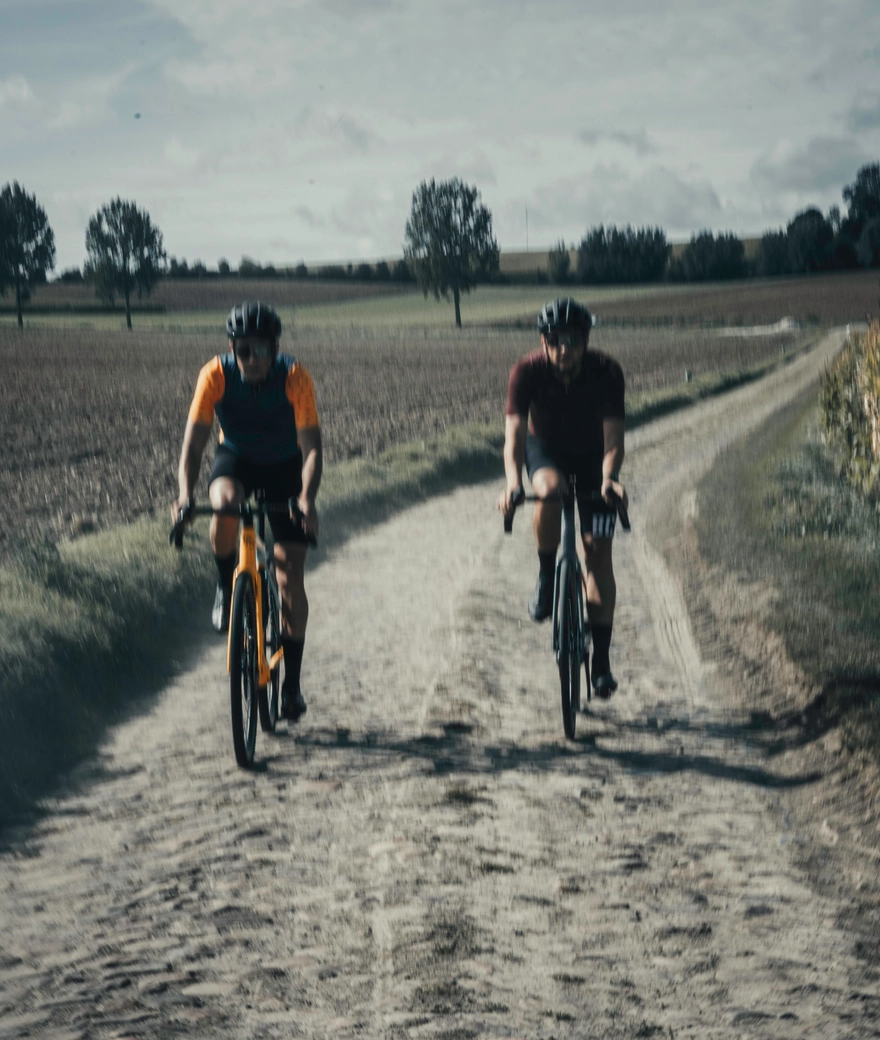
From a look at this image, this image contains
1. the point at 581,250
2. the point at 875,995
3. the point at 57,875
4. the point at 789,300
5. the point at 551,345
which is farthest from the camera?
the point at 581,250

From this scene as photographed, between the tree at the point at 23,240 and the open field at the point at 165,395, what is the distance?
34.5 metres

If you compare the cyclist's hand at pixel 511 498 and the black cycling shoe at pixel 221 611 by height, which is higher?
the cyclist's hand at pixel 511 498

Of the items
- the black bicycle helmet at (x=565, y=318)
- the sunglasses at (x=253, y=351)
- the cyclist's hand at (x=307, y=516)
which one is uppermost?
the black bicycle helmet at (x=565, y=318)

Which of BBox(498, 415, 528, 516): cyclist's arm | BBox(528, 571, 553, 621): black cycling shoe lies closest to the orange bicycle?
BBox(498, 415, 528, 516): cyclist's arm

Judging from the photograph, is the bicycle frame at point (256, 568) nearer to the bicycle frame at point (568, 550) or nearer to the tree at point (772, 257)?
the bicycle frame at point (568, 550)

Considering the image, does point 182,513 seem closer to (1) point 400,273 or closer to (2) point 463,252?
(2) point 463,252

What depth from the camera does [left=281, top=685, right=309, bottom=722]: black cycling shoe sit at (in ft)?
20.4

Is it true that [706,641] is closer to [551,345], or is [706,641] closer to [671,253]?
[551,345]

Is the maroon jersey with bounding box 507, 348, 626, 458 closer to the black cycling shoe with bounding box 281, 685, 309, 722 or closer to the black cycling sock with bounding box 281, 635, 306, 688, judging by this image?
the black cycling sock with bounding box 281, 635, 306, 688

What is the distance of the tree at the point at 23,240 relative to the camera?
343 feet

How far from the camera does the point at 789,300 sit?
9031cm

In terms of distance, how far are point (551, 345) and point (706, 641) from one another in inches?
116

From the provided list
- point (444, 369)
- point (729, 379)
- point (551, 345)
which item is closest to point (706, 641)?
point (551, 345)

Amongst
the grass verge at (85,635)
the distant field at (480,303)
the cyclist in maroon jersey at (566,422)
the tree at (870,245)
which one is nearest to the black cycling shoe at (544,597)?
the cyclist in maroon jersey at (566,422)
